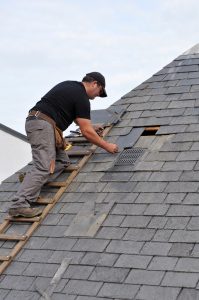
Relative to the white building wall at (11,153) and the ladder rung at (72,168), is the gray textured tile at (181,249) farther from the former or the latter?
the white building wall at (11,153)

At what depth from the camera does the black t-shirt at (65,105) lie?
686 centimetres

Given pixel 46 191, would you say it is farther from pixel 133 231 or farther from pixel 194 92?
pixel 194 92

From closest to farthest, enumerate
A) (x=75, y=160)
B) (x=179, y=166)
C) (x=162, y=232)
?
1. (x=162, y=232)
2. (x=179, y=166)
3. (x=75, y=160)

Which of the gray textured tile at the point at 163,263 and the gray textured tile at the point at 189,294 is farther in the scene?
the gray textured tile at the point at 163,263

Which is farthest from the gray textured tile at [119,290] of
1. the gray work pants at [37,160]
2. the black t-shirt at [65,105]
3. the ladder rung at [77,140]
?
the ladder rung at [77,140]

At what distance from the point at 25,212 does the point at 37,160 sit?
1.90 ft

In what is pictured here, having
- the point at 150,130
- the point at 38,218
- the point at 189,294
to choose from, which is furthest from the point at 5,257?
the point at 150,130

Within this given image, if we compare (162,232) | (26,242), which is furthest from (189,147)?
(26,242)

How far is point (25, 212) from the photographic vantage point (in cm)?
643

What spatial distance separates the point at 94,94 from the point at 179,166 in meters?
1.39

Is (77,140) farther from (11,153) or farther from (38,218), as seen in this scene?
(11,153)

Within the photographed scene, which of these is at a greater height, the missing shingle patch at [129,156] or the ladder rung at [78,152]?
the ladder rung at [78,152]

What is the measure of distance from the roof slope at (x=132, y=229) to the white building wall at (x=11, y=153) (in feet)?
29.9

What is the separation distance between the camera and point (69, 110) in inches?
272
